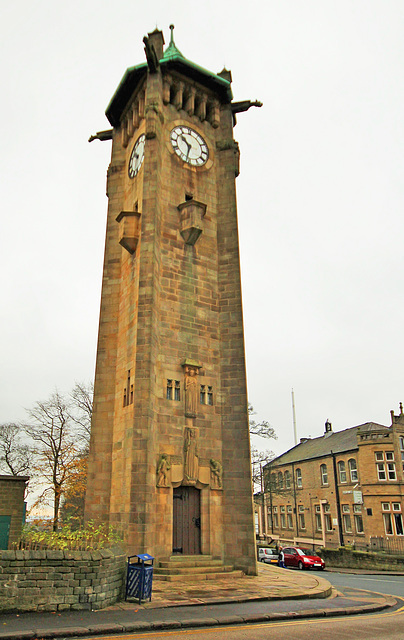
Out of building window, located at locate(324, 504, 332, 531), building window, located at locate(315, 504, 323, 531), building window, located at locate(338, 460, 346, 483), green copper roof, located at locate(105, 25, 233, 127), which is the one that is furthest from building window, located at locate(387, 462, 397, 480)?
green copper roof, located at locate(105, 25, 233, 127)

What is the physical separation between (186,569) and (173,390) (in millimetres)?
6889

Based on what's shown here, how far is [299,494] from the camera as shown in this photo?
52000mm

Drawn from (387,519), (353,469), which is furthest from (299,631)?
(353,469)

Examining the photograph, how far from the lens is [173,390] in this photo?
20500 millimetres

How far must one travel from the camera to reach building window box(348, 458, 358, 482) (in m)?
42.6

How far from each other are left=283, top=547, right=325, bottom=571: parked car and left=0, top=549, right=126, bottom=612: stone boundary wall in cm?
2056

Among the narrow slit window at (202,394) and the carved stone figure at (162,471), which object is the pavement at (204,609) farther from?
the narrow slit window at (202,394)

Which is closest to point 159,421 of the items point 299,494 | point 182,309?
point 182,309

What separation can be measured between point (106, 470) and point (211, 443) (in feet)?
16.2

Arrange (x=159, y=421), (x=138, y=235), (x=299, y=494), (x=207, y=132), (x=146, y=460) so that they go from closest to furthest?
(x=146, y=460), (x=159, y=421), (x=138, y=235), (x=207, y=132), (x=299, y=494)

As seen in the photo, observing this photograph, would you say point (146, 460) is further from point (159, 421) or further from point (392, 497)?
point (392, 497)

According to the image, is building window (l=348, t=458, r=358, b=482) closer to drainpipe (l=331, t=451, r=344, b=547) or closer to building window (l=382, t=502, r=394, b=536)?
drainpipe (l=331, t=451, r=344, b=547)

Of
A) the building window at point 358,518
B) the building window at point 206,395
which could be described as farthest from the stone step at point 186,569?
the building window at point 358,518

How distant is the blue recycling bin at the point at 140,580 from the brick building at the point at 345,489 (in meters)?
32.2
